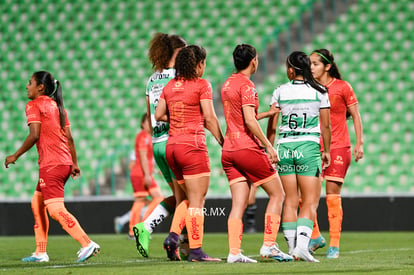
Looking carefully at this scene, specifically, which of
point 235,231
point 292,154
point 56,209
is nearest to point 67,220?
point 56,209

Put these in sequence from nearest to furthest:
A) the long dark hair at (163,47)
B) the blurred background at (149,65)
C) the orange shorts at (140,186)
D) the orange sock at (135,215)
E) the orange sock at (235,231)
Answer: the orange sock at (235,231)
the long dark hair at (163,47)
the orange sock at (135,215)
the orange shorts at (140,186)
the blurred background at (149,65)

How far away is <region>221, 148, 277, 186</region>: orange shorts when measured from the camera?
7211 mm

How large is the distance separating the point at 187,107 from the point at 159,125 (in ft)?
2.19

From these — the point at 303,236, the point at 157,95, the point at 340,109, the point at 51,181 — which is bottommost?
the point at 303,236

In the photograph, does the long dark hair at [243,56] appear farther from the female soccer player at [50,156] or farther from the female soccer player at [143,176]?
the female soccer player at [143,176]

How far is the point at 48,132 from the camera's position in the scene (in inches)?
322

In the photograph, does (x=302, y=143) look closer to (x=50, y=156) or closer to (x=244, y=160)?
(x=244, y=160)

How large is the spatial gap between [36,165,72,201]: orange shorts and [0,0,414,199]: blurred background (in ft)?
24.9

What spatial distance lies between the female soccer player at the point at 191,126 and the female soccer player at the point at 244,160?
18cm

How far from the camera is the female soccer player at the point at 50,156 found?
7.95m

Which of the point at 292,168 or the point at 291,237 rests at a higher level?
the point at 292,168

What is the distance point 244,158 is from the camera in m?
7.21

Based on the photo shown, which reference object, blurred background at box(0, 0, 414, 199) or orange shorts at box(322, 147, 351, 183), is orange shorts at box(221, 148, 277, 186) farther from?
blurred background at box(0, 0, 414, 199)

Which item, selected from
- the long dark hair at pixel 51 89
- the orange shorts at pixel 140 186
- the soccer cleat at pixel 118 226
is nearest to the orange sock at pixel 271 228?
the long dark hair at pixel 51 89
